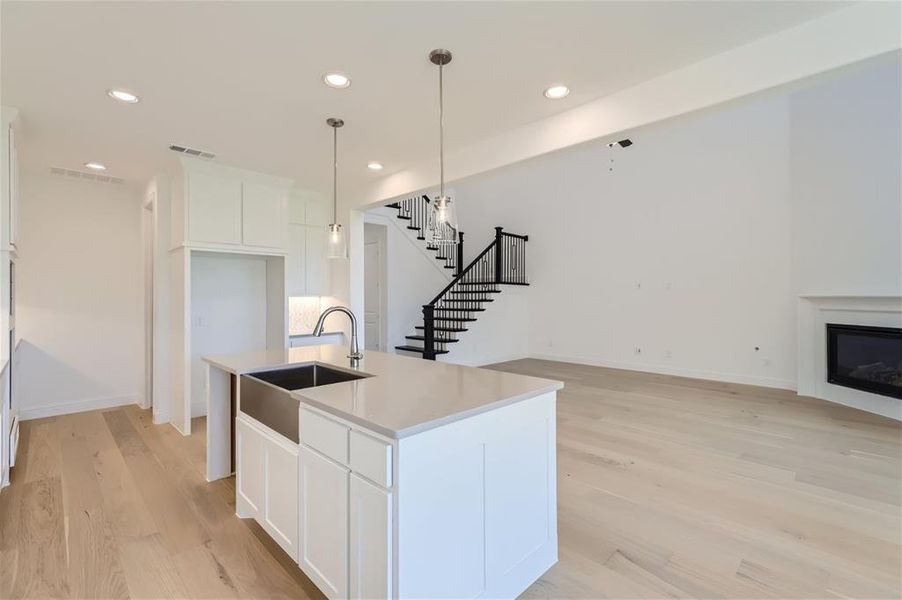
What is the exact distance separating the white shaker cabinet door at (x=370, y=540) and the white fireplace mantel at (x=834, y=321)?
17.7 feet

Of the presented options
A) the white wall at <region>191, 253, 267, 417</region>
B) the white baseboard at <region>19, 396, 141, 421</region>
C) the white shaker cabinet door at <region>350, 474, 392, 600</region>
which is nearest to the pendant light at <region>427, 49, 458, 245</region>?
the white shaker cabinet door at <region>350, 474, 392, 600</region>

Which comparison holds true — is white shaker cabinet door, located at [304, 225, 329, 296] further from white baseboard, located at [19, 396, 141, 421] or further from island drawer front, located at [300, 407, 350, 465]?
island drawer front, located at [300, 407, 350, 465]

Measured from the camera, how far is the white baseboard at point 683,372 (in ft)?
18.2

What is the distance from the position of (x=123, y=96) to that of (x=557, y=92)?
9.34 ft

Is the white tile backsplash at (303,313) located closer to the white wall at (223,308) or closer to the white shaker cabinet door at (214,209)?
the white wall at (223,308)

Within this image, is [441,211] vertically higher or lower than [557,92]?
lower

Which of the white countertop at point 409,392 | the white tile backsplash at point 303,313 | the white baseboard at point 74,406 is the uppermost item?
the white tile backsplash at point 303,313

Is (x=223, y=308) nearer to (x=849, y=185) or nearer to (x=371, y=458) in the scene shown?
(x=371, y=458)

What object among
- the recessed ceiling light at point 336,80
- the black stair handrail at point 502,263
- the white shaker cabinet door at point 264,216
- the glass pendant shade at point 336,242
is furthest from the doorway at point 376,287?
the recessed ceiling light at point 336,80

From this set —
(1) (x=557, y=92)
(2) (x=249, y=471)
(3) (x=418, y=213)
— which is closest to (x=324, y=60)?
(1) (x=557, y=92)

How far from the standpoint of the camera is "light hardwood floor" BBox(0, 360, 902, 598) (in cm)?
195

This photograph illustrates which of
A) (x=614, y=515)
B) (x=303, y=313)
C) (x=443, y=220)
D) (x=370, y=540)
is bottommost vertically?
(x=614, y=515)

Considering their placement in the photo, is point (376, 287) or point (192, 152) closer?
point (192, 152)

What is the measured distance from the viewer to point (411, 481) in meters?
1.43
